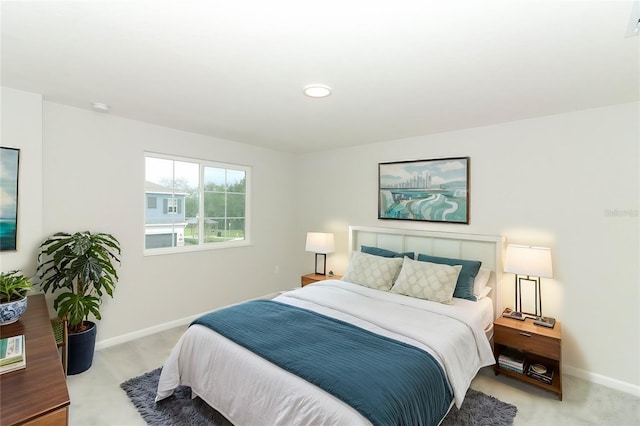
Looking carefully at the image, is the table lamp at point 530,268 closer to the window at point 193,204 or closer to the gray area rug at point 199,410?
the gray area rug at point 199,410

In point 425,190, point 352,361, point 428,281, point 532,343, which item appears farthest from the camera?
point 425,190

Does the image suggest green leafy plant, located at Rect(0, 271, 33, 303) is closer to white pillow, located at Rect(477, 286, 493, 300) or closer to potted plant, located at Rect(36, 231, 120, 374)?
potted plant, located at Rect(36, 231, 120, 374)

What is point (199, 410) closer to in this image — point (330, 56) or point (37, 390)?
point (37, 390)

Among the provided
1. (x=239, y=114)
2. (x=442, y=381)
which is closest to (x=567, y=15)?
(x=442, y=381)

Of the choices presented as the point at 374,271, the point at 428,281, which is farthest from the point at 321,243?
the point at 428,281

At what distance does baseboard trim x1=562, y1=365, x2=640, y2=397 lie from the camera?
2564 millimetres

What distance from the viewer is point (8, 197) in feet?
8.13

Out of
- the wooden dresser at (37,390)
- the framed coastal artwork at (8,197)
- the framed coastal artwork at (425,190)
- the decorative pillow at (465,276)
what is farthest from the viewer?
the framed coastal artwork at (425,190)

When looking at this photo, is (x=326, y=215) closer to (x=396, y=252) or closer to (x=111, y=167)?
(x=396, y=252)

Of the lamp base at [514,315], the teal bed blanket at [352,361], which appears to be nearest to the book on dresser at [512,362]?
the lamp base at [514,315]

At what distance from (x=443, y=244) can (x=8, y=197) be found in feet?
13.2

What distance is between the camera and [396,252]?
12.4ft

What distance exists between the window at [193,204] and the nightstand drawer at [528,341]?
3270 millimetres

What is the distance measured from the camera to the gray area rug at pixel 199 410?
2.13 m
